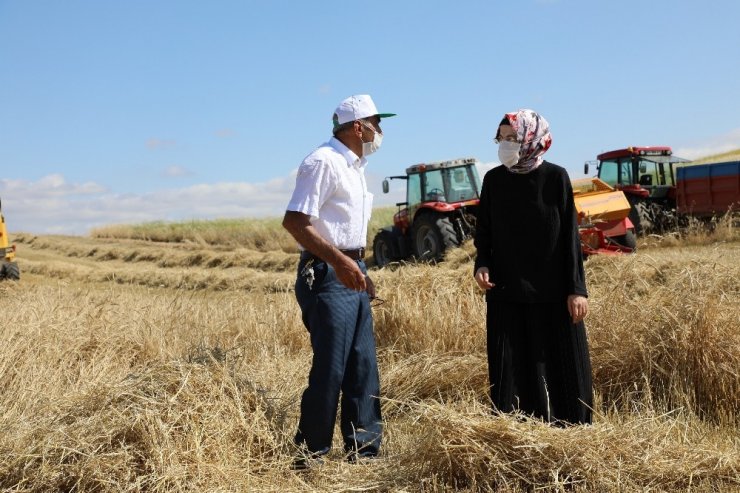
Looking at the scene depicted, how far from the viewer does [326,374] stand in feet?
11.2

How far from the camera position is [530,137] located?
333 cm

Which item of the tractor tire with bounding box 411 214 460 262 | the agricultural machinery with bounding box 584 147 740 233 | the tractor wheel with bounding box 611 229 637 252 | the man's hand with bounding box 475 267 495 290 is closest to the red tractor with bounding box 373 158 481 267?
the tractor tire with bounding box 411 214 460 262

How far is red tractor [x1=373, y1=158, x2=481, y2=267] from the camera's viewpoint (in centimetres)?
1262

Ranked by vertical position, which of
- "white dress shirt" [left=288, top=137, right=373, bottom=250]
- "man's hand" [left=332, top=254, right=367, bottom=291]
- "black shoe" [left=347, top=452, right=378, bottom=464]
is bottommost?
"black shoe" [left=347, top=452, right=378, bottom=464]

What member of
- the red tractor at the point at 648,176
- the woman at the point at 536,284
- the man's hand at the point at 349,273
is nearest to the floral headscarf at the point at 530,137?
the woman at the point at 536,284

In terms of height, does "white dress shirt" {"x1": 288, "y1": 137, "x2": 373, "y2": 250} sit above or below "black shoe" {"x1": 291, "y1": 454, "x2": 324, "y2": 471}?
above

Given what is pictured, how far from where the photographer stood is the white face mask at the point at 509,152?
11.0ft

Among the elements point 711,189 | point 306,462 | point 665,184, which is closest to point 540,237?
point 306,462

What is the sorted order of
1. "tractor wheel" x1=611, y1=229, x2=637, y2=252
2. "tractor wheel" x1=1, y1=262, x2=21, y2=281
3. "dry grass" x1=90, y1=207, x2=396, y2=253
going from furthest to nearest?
"dry grass" x1=90, y1=207, x2=396, y2=253
"tractor wheel" x1=1, y1=262, x2=21, y2=281
"tractor wheel" x1=611, y1=229, x2=637, y2=252

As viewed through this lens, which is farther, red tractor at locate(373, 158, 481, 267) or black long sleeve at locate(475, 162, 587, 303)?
red tractor at locate(373, 158, 481, 267)

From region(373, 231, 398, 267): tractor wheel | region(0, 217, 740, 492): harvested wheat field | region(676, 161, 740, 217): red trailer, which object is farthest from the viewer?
region(676, 161, 740, 217): red trailer

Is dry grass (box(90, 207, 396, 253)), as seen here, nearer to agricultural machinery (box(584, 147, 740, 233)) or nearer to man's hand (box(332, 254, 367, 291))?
agricultural machinery (box(584, 147, 740, 233))

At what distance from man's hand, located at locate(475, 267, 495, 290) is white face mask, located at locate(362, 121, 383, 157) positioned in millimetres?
721

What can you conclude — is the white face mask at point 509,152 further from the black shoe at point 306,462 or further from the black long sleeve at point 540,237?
the black shoe at point 306,462
